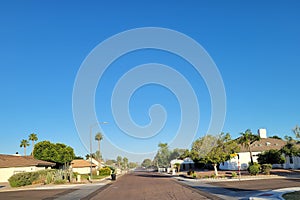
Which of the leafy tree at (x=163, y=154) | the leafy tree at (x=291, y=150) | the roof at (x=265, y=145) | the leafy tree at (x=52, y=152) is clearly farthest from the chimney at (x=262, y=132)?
the leafy tree at (x=163, y=154)

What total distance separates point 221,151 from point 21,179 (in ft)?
78.8

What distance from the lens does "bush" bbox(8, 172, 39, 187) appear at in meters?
38.2

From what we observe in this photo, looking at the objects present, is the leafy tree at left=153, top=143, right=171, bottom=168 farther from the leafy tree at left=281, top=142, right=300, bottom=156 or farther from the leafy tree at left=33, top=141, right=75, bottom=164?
the leafy tree at left=281, top=142, right=300, bottom=156

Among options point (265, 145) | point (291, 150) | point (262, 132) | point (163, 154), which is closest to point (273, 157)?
point (291, 150)

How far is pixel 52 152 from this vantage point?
70.6 metres

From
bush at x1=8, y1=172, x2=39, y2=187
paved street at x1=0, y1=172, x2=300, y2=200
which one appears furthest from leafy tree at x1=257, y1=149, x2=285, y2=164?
bush at x1=8, y1=172, x2=39, y2=187

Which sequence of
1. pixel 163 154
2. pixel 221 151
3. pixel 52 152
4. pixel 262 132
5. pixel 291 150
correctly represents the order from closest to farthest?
pixel 221 151, pixel 291 150, pixel 52 152, pixel 262 132, pixel 163 154

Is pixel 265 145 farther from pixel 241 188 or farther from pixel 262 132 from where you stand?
pixel 241 188

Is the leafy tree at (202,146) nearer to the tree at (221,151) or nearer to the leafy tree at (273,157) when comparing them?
the tree at (221,151)

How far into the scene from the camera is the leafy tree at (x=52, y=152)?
70.2m

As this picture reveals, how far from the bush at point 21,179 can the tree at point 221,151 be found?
2191 centimetres

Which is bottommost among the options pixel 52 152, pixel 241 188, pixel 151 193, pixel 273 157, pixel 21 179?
pixel 151 193

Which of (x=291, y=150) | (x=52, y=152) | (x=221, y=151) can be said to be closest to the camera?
(x=221, y=151)

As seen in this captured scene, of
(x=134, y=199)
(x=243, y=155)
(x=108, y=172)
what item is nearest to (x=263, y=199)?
(x=134, y=199)
